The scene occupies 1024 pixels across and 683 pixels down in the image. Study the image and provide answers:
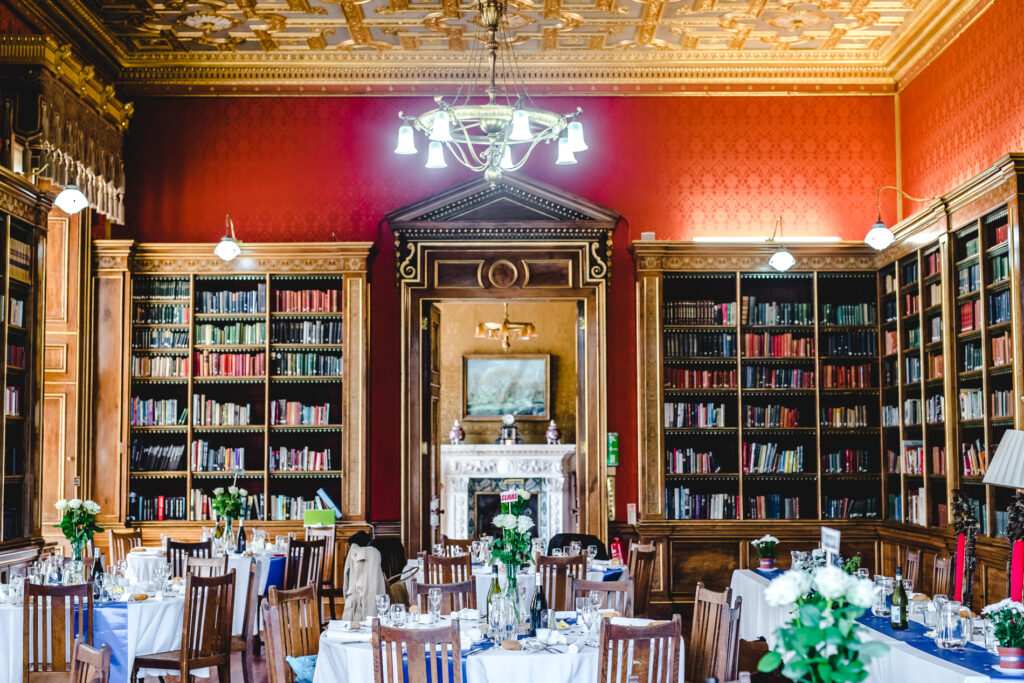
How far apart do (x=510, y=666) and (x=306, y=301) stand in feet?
19.8


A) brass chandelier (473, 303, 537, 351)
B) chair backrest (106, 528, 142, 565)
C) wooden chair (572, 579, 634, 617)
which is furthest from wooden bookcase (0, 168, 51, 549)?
brass chandelier (473, 303, 537, 351)

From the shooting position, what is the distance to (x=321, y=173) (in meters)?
10.7

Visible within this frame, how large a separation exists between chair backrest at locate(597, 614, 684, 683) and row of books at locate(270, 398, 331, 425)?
19.6ft

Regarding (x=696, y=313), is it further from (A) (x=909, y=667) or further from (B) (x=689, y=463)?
(A) (x=909, y=667)

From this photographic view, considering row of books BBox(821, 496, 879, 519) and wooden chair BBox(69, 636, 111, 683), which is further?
row of books BBox(821, 496, 879, 519)

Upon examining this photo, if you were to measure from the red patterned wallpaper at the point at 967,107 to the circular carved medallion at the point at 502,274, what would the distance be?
12.8 ft

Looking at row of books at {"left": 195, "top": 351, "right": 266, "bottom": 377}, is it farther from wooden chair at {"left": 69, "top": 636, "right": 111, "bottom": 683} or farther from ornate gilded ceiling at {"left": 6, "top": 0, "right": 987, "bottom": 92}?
wooden chair at {"left": 69, "top": 636, "right": 111, "bottom": 683}

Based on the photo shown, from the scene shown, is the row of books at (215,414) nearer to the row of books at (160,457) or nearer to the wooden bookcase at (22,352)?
the row of books at (160,457)

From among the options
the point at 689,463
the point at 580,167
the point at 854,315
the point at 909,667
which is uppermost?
the point at 580,167

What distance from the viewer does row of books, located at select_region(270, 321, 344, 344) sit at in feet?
33.9

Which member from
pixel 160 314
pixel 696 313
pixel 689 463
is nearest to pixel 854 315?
pixel 696 313

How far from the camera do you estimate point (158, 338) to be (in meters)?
10.4

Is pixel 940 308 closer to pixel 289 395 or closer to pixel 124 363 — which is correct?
pixel 289 395

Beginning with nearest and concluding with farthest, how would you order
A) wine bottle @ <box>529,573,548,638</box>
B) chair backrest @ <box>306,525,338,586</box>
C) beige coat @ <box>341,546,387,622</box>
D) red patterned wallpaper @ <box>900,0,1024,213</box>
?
wine bottle @ <box>529,573,548,638</box>
beige coat @ <box>341,546,387,622</box>
red patterned wallpaper @ <box>900,0,1024,213</box>
chair backrest @ <box>306,525,338,586</box>
